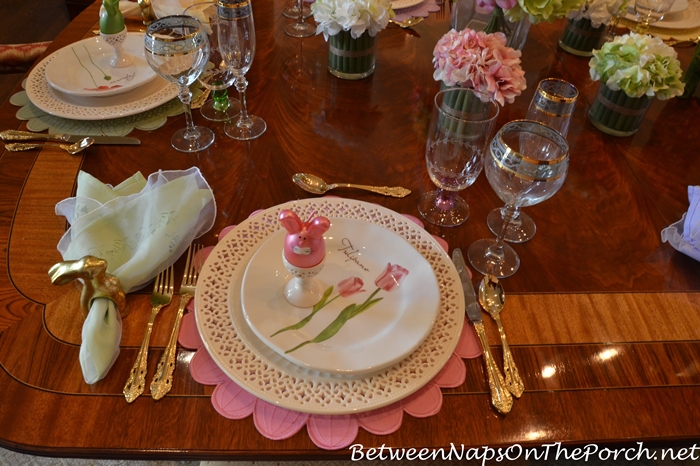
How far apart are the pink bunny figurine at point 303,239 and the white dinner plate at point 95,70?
1.83ft

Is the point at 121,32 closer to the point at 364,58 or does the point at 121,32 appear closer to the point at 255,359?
the point at 364,58

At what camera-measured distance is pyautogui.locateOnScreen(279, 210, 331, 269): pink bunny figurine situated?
541mm

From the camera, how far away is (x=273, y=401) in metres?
0.51

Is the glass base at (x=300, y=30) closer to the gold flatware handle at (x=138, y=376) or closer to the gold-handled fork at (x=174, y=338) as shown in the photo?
the gold-handled fork at (x=174, y=338)

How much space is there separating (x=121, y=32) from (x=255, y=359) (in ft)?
2.52

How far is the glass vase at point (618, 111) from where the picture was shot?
3.00ft

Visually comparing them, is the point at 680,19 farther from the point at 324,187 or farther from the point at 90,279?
the point at 90,279

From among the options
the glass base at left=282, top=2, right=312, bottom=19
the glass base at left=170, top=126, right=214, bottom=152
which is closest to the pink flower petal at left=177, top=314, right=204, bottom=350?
the glass base at left=170, top=126, right=214, bottom=152

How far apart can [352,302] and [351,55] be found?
23.7 inches

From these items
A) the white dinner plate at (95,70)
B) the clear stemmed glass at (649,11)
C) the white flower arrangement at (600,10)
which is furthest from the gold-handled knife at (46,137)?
the clear stemmed glass at (649,11)

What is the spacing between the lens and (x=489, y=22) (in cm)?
101

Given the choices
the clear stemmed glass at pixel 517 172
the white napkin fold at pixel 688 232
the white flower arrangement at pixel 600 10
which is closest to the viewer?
the clear stemmed glass at pixel 517 172

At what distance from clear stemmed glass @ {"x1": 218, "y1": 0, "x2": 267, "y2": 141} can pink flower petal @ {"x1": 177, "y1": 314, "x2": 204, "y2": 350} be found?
40 centimetres

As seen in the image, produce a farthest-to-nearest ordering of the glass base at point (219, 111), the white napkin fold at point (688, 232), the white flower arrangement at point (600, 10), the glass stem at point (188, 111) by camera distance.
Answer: the white flower arrangement at point (600, 10) < the glass base at point (219, 111) < the glass stem at point (188, 111) < the white napkin fold at point (688, 232)
